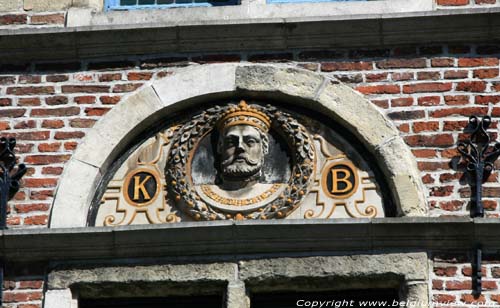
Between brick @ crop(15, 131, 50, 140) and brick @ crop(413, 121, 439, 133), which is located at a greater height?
brick @ crop(15, 131, 50, 140)

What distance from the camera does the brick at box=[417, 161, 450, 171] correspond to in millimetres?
10883

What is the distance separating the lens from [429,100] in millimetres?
11094

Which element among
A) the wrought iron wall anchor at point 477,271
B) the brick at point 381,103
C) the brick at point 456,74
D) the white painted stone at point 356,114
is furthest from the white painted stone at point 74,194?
the wrought iron wall anchor at point 477,271

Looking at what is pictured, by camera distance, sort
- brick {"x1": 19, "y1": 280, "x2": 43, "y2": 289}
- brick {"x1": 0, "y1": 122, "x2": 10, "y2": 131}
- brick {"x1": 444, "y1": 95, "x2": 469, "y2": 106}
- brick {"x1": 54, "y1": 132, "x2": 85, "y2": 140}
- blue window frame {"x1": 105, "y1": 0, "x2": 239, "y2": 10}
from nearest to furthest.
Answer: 1. brick {"x1": 19, "y1": 280, "x2": 43, "y2": 289}
2. brick {"x1": 444, "y1": 95, "x2": 469, "y2": 106}
3. brick {"x1": 54, "y1": 132, "x2": 85, "y2": 140}
4. brick {"x1": 0, "y1": 122, "x2": 10, "y2": 131}
5. blue window frame {"x1": 105, "y1": 0, "x2": 239, "y2": 10}

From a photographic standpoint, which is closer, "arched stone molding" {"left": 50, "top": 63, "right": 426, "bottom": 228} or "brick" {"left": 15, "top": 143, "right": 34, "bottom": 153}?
"arched stone molding" {"left": 50, "top": 63, "right": 426, "bottom": 228}

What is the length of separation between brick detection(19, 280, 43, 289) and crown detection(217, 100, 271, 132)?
1.43 meters

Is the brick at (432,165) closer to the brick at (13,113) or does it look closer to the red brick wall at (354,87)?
the red brick wall at (354,87)

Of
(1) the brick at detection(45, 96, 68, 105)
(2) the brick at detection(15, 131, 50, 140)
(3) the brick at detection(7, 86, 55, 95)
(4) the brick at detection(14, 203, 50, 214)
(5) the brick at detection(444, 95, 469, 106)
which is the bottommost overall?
(4) the brick at detection(14, 203, 50, 214)

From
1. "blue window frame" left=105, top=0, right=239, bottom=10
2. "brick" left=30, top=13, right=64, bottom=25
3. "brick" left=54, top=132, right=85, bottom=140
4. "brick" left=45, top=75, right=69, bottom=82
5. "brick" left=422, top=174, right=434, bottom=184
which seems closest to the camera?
"brick" left=422, top=174, right=434, bottom=184

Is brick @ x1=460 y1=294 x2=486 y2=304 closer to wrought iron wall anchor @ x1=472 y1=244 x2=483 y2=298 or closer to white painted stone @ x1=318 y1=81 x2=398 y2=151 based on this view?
wrought iron wall anchor @ x1=472 y1=244 x2=483 y2=298

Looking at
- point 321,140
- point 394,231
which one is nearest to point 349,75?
point 321,140

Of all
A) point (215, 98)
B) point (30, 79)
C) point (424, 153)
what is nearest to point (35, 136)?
point (30, 79)

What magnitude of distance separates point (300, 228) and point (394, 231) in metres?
0.53

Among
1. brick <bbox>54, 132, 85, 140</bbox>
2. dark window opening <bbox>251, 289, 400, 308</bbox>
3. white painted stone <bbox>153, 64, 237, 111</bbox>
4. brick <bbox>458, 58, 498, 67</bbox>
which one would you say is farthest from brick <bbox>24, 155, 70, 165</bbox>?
brick <bbox>458, 58, 498, 67</bbox>
